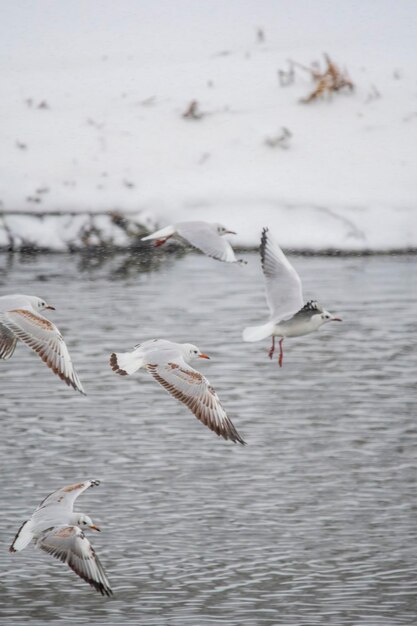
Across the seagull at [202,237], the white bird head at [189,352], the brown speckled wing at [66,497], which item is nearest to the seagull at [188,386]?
the white bird head at [189,352]

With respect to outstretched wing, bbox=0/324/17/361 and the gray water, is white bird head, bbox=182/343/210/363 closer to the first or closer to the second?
outstretched wing, bbox=0/324/17/361

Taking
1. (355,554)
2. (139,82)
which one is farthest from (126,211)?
Answer: (355,554)

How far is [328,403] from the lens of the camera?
41.8 ft

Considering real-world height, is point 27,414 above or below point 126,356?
below

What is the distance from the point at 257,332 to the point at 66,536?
1503mm

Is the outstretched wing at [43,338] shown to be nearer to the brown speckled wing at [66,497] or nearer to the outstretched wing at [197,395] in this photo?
the outstretched wing at [197,395]

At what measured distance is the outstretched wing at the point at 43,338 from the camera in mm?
8852

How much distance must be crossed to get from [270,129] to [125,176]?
1.73 m

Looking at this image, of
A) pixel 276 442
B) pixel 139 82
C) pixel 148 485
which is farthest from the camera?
pixel 139 82

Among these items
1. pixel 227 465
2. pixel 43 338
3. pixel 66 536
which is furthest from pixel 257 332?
pixel 227 465

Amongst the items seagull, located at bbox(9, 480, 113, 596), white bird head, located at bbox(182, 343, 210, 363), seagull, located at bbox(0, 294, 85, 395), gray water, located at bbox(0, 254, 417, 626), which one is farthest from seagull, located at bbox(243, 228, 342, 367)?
seagull, located at bbox(9, 480, 113, 596)

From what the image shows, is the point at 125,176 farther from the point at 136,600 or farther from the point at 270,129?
the point at 136,600

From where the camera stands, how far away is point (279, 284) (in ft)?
32.1

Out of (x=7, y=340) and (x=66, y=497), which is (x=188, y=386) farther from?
(x=7, y=340)
